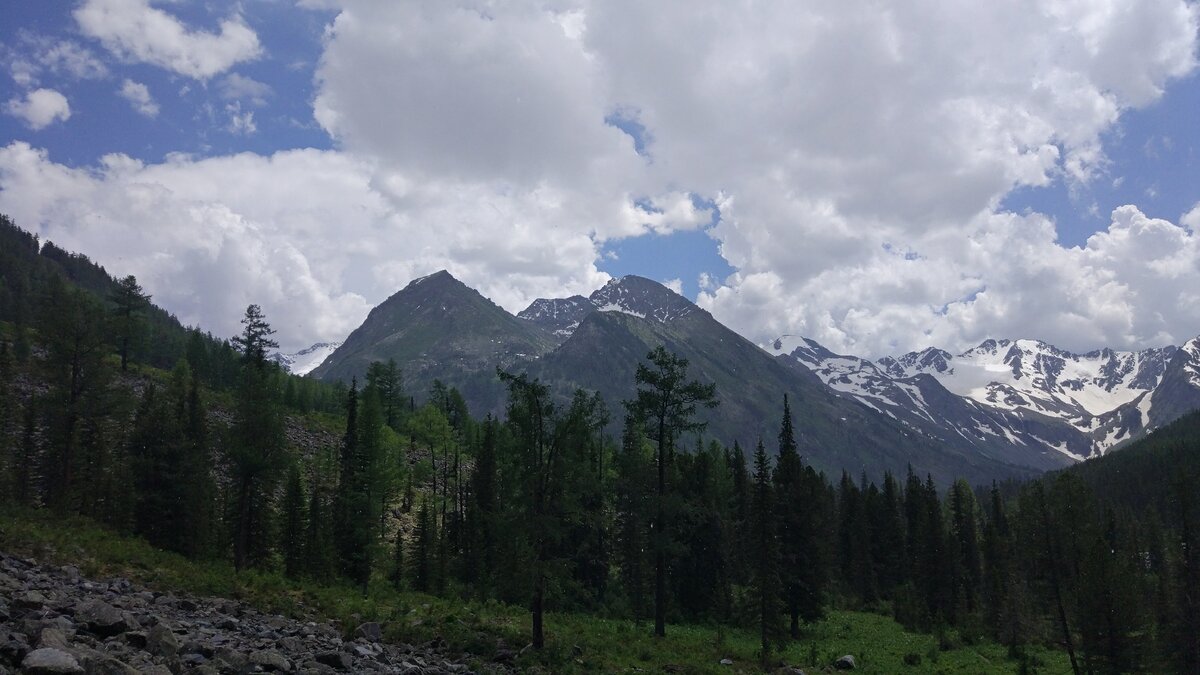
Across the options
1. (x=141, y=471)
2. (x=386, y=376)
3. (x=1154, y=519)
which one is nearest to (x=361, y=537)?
(x=141, y=471)

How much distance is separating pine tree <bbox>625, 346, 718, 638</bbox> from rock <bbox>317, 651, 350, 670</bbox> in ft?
65.2

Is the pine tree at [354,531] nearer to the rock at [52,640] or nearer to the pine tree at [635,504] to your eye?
the pine tree at [635,504]

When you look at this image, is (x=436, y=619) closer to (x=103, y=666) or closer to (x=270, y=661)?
(x=270, y=661)

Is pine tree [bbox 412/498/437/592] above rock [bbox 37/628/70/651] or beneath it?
beneath

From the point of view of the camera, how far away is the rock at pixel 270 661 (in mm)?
15347

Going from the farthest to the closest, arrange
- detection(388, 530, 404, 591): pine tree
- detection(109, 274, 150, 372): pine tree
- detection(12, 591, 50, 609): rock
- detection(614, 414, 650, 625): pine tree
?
detection(109, 274, 150, 372): pine tree < detection(388, 530, 404, 591): pine tree < detection(614, 414, 650, 625): pine tree < detection(12, 591, 50, 609): rock

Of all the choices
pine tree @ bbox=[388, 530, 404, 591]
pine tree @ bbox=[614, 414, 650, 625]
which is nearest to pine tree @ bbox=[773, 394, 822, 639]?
pine tree @ bbox=[614, 414, 650, 625]

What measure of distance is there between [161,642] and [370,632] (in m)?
10.1

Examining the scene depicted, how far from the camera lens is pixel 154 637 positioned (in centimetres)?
1494

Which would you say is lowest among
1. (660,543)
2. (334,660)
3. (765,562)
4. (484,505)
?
(334,660)

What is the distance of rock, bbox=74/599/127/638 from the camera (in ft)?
49.8

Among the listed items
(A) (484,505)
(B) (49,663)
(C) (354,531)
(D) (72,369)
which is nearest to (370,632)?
(B) (49,663)

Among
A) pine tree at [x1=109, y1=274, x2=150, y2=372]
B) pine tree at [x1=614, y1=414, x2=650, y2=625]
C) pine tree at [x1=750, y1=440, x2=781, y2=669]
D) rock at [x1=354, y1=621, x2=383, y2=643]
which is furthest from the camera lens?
pine tree at [x1=109, y1=274, x2=150, y2=372]

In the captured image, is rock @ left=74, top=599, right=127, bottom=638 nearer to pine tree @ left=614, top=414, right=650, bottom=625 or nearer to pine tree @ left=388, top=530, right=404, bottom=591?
pine tree @ left=614, top=414, right=650, bottom=625
